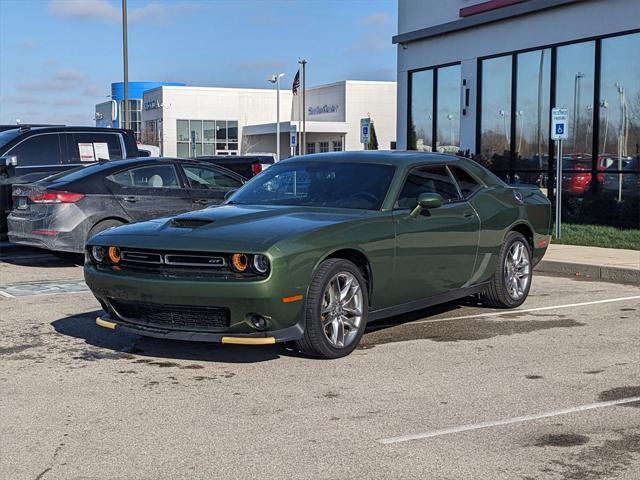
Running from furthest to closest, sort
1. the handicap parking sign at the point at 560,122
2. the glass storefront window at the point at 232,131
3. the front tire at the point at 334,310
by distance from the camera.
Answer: the glass storefront window at the point at 232,131 → the handicap parking sign at the point at 560,122 → the front tire at the point at 334,310

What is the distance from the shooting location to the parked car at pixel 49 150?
12867 mm

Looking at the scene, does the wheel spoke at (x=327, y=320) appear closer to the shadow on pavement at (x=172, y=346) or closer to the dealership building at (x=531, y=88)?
the shadow on pavement at (x=172, y=346)

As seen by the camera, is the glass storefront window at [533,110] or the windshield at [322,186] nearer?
the windshield at [322,186]

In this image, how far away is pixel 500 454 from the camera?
4461mm

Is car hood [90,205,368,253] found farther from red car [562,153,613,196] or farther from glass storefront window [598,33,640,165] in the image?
red car [562,153,613,196]

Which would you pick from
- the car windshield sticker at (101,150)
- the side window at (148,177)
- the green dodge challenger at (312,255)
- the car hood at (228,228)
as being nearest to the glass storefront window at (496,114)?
the car windshield sticker at (101,150)

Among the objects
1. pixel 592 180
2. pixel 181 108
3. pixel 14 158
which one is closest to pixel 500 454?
pixel 14 158

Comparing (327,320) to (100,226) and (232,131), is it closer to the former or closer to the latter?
(100,226)

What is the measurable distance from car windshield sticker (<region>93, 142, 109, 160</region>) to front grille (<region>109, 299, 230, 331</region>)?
27.0 ft

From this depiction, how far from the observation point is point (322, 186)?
24.3ft

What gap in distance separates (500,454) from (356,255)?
97.9 inches

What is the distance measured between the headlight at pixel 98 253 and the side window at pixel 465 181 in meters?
3.37

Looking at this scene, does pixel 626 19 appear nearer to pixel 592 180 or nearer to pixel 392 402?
pixel 592 180

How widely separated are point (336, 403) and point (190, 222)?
1966 mm
